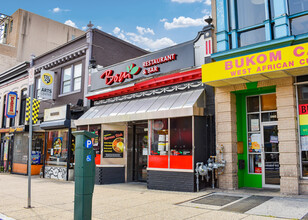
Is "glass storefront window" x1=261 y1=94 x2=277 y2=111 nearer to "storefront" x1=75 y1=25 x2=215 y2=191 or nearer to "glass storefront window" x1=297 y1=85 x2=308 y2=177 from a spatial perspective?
"glass storefront window" x1=297 y1=85 x2=308 y2=177

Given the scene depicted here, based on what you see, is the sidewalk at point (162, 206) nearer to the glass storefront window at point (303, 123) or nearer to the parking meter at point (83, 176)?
the glass storefront window at point (303, 123)

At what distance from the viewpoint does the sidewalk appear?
22.5 ft

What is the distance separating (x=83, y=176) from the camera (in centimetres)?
555

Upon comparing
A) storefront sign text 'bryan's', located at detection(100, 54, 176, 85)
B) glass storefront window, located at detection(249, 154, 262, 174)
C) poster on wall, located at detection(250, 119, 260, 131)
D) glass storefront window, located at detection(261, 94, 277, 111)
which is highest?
storefront sign text 'bryan's', located at detection(100, 54, 176, 85)

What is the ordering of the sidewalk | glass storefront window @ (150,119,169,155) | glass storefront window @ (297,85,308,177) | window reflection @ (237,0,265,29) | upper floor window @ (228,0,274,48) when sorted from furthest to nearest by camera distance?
glass storefront window @ (150,119,169,155) → window reflection @ (237,0,265,29) → upper floor window @ (228,0,274,48) → glass storefront window @ (297,85,308,177) → the sidewalk

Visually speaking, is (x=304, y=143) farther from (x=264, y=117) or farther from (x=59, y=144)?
(x=59, y=144)

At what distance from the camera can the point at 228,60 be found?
9.45 m

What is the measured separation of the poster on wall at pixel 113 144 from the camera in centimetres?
1360

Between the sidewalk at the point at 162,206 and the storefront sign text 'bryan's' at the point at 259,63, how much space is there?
12.3 feet

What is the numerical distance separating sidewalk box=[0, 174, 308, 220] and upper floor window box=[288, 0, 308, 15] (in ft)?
18.8

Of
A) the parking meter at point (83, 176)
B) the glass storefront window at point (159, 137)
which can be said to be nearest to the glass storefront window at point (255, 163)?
the glass storefront window at point (159, 137)

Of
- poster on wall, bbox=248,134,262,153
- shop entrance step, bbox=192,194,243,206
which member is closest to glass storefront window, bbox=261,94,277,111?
poster on wall, bbox=248,134,262,153

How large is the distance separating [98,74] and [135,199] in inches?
320

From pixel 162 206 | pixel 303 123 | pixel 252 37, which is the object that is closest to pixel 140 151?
pixel 162 206
